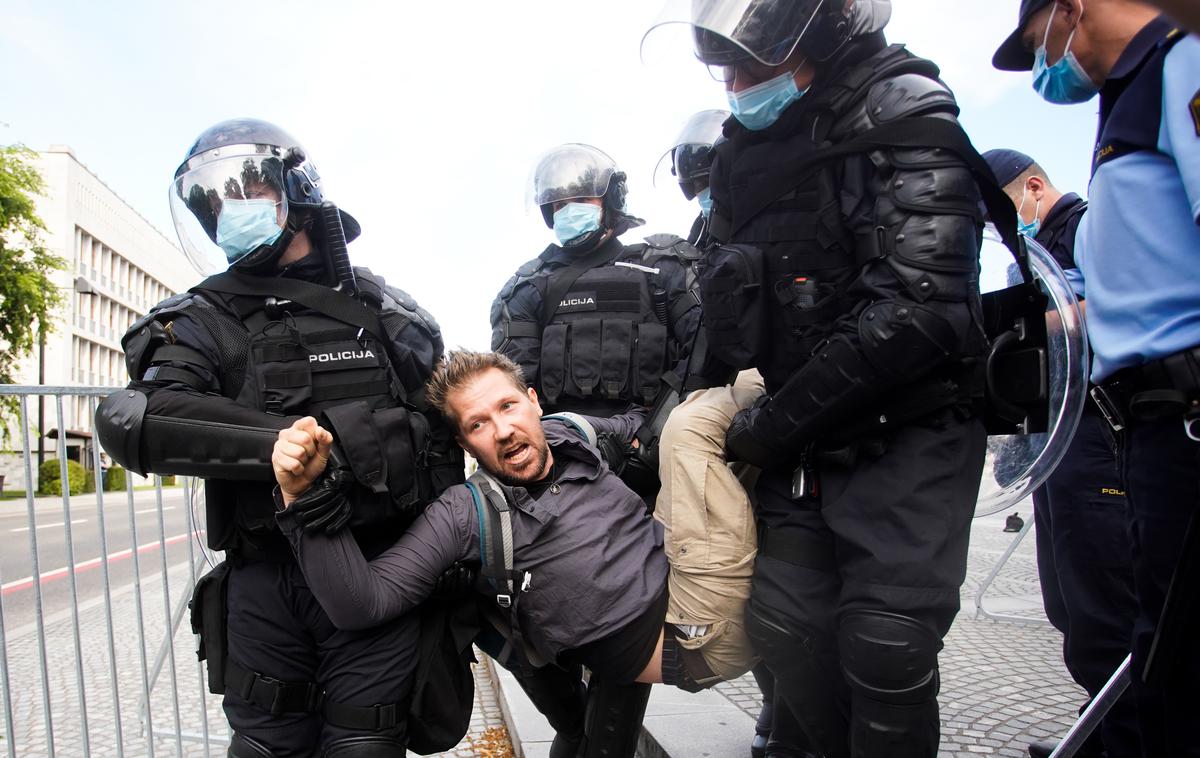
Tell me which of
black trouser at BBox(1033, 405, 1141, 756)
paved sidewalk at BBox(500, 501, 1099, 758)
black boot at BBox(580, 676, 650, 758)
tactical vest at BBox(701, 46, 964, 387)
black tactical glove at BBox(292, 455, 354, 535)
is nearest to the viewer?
black tactical glove at BBox(292, 455, 354, 535)

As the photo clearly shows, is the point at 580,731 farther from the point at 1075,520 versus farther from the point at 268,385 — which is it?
the point at 1075,520

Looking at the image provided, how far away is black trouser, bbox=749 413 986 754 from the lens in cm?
165

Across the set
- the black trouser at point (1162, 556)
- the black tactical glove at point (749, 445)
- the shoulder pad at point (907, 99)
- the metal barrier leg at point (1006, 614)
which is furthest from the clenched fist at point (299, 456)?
the metal barrier leg at point (1006, 614)

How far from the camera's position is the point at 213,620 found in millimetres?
1998

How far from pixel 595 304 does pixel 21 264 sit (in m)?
27.5

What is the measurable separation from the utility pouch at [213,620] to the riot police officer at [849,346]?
1342 millimetres

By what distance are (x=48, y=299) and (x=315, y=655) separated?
94.0 ft

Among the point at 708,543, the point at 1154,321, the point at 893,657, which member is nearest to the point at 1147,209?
the point at 1154,321

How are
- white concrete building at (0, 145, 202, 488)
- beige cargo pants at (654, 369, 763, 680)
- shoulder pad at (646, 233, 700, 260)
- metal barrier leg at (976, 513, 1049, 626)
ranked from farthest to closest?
white concrete building at (0, 145, 202, 488)
metal barrier leg at (976, 513, 1049, 626)
shoulder pad at (646, 233, 700, 260)
beige cargo pants at (654, 369, 763, 680)

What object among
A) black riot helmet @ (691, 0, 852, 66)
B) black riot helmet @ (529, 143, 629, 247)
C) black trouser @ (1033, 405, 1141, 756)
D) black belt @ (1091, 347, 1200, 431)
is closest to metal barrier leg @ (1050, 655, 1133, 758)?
black trouser @ (1033, 405, 1141, 756)

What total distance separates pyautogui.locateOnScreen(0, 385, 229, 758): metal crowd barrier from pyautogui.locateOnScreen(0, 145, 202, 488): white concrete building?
38561 mm

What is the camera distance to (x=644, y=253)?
3398 mm

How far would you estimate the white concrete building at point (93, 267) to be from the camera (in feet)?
142

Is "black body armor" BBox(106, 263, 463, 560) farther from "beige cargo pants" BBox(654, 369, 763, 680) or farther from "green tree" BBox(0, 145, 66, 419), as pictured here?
"green tree" BBox(0, 145, 66, 419)
